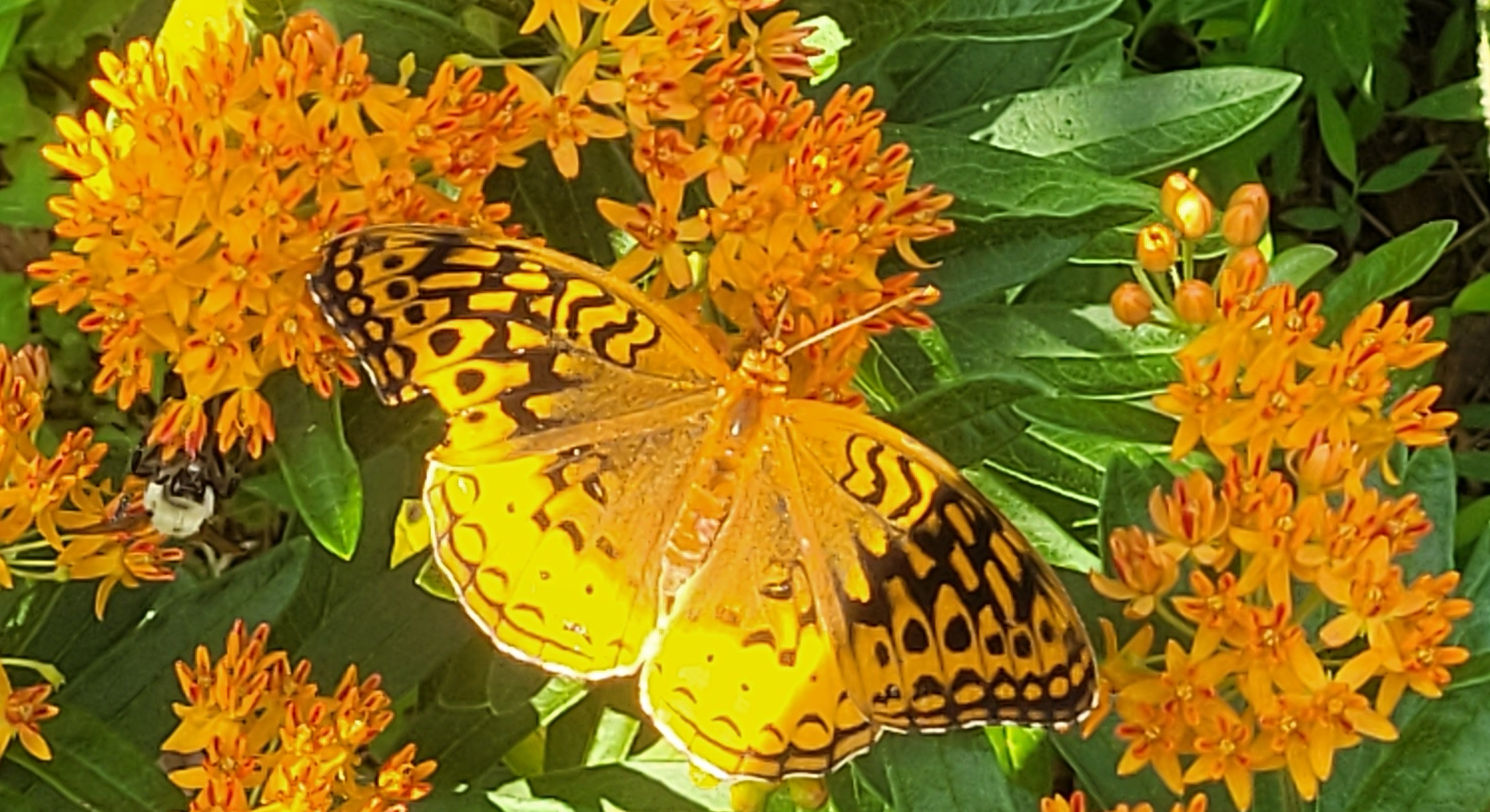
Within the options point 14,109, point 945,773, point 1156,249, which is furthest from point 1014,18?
point 14,109

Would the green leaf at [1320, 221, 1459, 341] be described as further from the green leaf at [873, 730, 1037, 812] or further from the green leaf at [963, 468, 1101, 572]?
the green leaf at [873, 730, 1037, 812]

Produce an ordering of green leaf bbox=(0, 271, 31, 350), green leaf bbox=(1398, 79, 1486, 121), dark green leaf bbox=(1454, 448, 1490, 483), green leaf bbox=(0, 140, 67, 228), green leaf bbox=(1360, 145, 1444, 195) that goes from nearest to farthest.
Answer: green leaf bbox=(0, 140, 67, 228) < green leaf bbox=(0, 271, 31, 350) < dark green leaf bbox=(1454, 448, 1490, 483) < green leaf bbox=(1398, 79, 1486, 121) < green leaf bbox=(1360, 145, 1444, 195)

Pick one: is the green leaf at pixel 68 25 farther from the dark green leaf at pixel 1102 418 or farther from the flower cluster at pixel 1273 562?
the flower cluster at pixel 1273 562

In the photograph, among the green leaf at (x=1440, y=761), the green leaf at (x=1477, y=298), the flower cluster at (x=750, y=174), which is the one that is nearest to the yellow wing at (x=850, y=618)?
the flower cluster at (x=750, y=174)

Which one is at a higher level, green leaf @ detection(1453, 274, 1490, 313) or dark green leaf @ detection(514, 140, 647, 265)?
dark green leaf @ detection(514, 140, 647, 265)

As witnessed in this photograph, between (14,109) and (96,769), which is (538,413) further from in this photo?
(14,109)

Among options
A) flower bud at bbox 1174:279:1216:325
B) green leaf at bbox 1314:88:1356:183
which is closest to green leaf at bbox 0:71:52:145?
flower bud at bbox 1174:279:1216:325
